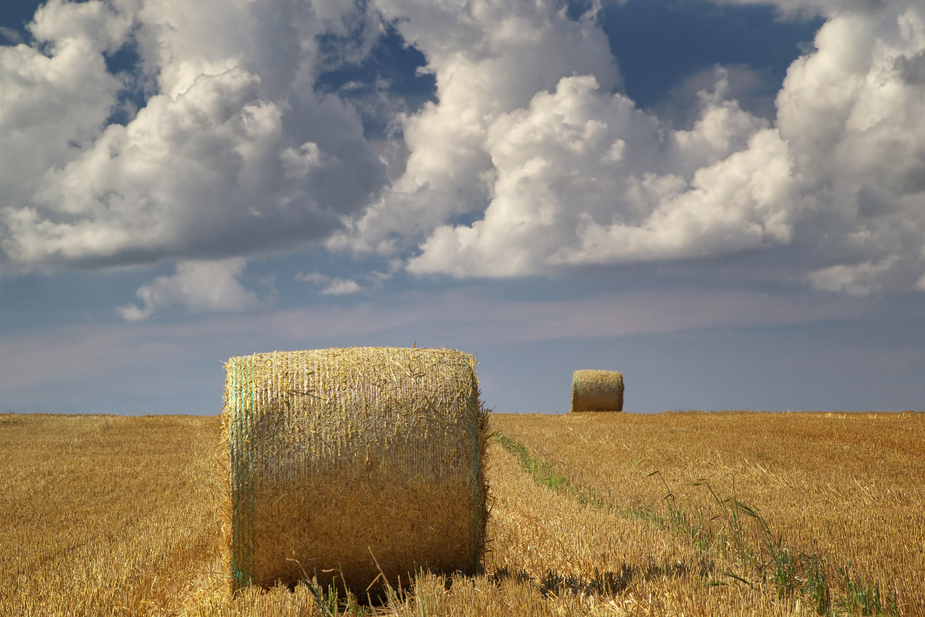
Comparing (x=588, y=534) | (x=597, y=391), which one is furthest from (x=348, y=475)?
(x=597, y=391)

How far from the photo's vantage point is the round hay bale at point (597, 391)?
82.7ft

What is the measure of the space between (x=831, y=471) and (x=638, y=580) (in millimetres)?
7153

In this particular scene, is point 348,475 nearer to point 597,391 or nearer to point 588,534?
point 588,534

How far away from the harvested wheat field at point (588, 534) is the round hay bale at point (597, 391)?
9.84m

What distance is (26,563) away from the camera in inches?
278

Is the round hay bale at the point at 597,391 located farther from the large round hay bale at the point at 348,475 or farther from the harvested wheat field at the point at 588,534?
the large round hay bale at the point at 348,475

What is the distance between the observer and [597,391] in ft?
82.8

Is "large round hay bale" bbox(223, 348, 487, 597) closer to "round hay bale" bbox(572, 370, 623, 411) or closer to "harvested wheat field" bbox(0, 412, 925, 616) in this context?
"harvested wheat field" bbox(0, 412, 925, 616)

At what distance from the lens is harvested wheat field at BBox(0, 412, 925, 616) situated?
4805 mm

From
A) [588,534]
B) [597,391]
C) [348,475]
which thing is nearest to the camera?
[348,475]

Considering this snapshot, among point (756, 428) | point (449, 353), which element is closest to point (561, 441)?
point (756, 428)

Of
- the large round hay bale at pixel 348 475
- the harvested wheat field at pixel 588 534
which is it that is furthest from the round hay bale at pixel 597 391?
the large round hay bale at pixel 348 475

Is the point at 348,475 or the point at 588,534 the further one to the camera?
the point at 588,534

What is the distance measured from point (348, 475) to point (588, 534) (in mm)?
2476
